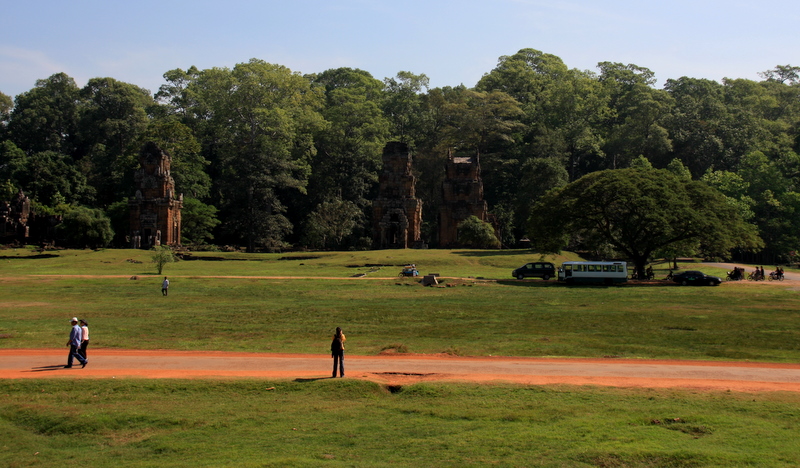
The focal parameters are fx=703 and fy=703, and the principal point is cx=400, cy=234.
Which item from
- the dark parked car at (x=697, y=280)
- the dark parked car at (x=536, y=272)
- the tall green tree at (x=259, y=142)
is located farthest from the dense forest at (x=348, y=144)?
the dark parked car at (x=536, y=272)

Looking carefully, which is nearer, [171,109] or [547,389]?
[547,389]

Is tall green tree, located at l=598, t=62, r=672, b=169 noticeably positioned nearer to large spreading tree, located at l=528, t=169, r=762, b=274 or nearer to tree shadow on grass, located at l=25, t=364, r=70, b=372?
large spreading tree, located at l=528, t=169, r=762, b=274

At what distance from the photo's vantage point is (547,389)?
1764 cm

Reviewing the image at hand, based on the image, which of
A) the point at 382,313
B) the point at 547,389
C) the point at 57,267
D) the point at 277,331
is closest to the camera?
the point at 547,389

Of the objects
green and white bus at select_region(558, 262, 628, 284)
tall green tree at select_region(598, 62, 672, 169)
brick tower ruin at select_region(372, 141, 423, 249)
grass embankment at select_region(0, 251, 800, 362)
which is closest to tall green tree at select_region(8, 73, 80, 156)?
brick tower ruin at select_region(372, 141, 423, 249)

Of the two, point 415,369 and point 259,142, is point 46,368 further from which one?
point 259,142

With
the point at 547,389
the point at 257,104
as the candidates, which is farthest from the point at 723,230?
the point at 257,104

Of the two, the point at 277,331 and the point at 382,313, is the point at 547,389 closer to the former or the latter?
the point at 277,331

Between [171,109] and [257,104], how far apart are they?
73.1 ft

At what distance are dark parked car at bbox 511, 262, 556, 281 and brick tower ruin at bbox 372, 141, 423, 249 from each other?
27868 millimetres

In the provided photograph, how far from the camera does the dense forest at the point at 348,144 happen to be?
7712cm

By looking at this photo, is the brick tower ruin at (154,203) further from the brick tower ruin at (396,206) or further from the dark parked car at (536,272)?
the dark parked car at (536,272)

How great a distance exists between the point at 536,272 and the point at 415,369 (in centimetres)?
2991

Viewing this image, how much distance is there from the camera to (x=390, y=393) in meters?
17.7
